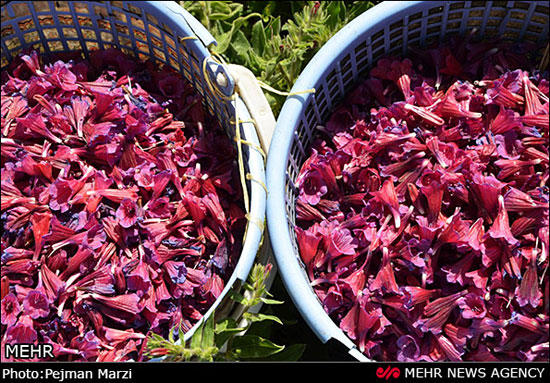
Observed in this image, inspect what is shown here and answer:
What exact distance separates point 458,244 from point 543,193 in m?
0.17

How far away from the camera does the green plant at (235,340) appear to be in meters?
0.89

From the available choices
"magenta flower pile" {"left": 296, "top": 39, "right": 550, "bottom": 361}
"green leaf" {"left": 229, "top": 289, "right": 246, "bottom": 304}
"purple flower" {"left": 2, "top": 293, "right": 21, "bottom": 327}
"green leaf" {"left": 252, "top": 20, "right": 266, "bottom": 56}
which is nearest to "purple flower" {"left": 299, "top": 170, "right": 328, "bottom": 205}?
"magenta flower pile" {"left": 296, "top": 39, "right": 550, "bottom": 361}

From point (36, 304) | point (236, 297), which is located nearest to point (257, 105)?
point (236, 297)

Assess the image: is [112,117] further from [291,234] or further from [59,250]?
[291,234]

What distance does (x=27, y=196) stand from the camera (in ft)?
3.24

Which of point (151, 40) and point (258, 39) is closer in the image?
point (151, 40)

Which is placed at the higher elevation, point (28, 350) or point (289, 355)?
point (28, 350)

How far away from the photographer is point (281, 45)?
4.20 feet

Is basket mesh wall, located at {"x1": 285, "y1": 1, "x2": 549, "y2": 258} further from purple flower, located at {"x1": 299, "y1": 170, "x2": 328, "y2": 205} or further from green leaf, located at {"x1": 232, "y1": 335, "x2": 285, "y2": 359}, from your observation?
green leaf, located at {"x1": 232, "y1": 335, "x2": 285, "y2": 359}

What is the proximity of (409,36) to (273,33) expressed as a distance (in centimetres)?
36

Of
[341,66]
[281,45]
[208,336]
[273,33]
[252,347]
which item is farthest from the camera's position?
[273,33]

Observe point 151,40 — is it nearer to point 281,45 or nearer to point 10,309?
point 281,45

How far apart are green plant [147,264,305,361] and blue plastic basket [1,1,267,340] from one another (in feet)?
0.10
